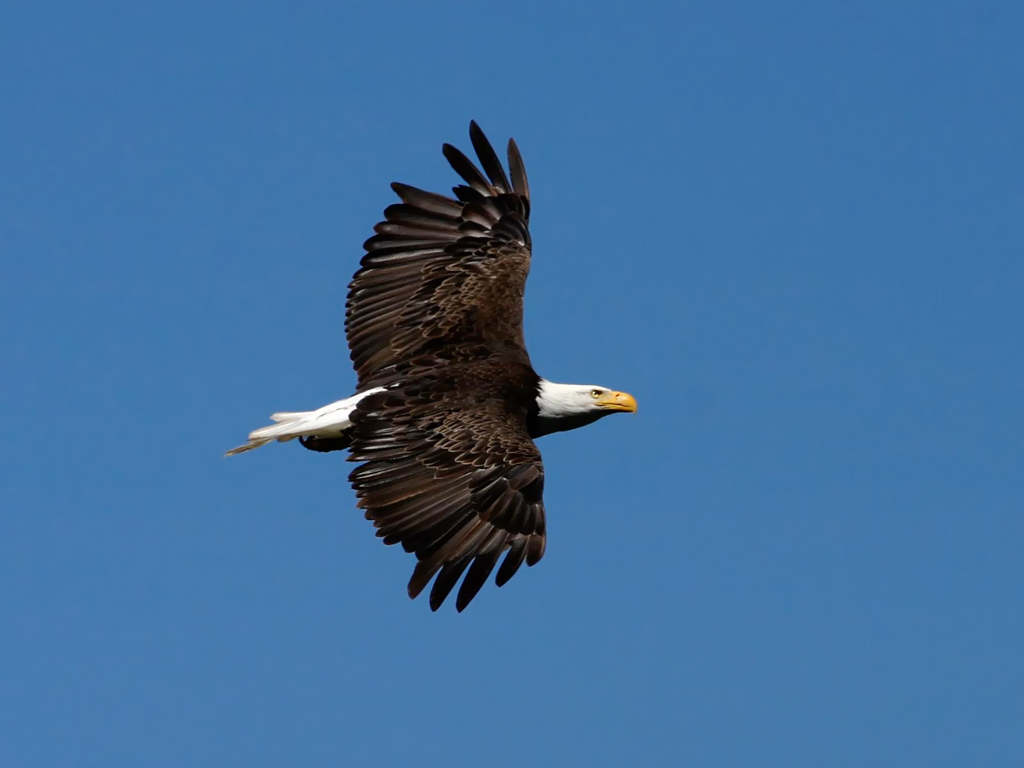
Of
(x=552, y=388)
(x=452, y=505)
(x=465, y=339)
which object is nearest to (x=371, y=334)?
(x=465, y=339)

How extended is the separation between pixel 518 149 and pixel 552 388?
258 cm

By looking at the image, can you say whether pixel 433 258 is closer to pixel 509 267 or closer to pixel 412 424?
pixel 509 267

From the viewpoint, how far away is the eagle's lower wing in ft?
35.2

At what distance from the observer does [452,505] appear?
11.0m

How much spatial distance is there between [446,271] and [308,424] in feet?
6.75

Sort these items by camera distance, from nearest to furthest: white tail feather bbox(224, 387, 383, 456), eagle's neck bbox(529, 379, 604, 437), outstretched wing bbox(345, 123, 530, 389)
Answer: white tail feather bbox(224, 387, 383, 456), eagle's neck bbox(529, 379, 604, 437), outstretched wing bbox(345, 123, 530, 389)

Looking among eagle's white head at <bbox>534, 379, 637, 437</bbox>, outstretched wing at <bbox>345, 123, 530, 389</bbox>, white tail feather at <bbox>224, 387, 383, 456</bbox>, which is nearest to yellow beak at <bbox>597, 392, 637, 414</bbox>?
eagle's white head at <bbox>534, 379, 637, 437</bbox>

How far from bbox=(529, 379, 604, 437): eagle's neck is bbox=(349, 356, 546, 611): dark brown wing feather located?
481 mm

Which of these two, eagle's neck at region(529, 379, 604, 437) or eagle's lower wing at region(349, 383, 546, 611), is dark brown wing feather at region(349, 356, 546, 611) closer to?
eagle's lower wing at region(349, 383, 546, 611)

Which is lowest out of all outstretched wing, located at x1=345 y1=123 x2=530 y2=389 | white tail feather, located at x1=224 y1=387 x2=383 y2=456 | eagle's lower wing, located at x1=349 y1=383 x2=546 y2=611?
eagle's lower wing, located at x1=349 y1=383 x2=546 y2=611

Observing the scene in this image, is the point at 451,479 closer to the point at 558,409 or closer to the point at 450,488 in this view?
the point at 450,488

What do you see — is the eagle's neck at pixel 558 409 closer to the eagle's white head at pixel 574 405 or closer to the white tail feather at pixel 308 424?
the eagle's white head at pixel 574 405

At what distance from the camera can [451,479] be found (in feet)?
36.6

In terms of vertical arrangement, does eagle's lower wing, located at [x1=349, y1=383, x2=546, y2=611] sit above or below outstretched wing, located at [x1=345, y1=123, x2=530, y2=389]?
below
